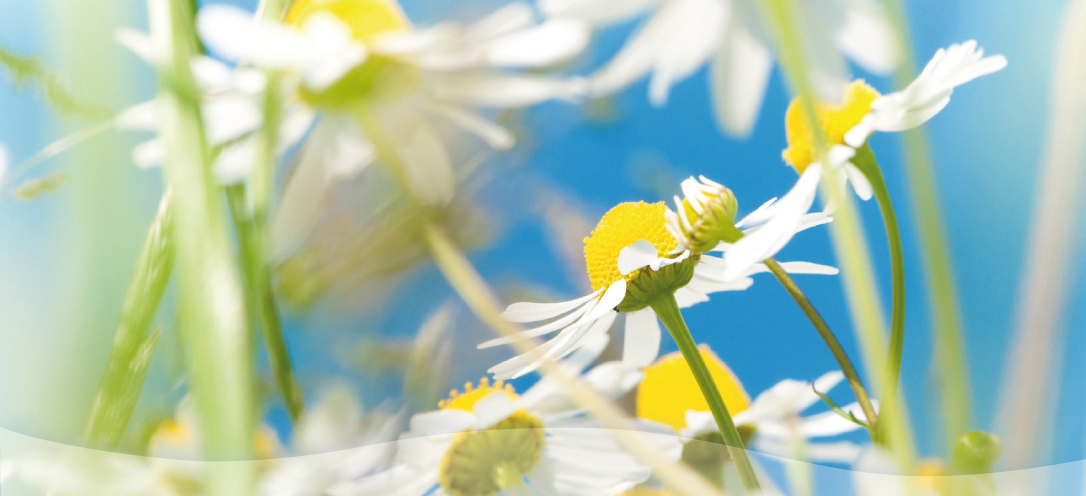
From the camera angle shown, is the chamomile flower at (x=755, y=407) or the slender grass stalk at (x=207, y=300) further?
the chamomile flower at (x=755, y=407)

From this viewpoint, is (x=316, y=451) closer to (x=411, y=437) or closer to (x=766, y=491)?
(x=411, y=437)

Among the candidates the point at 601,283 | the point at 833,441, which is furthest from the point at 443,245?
the point at 833,441

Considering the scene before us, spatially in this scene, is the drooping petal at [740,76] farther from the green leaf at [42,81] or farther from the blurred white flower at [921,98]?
the green leaf at [42,81]

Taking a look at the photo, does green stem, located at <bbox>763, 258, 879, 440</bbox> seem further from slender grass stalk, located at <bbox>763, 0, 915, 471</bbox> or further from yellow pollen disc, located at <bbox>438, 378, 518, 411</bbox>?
yellow pollen disc, located at <bbox>438, 378, 518, 411</bbox>

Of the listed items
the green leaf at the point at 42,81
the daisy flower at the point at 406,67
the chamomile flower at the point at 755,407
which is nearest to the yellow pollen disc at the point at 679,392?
the chamomile flower at the point at 755,407

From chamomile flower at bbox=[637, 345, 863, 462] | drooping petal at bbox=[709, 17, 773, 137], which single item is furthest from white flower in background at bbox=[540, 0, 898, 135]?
chamomile flower at bbox=[637, 345, 863, 462]

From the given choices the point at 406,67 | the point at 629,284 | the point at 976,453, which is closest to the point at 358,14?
the point at 406,67
